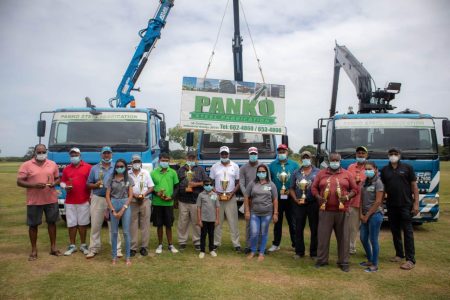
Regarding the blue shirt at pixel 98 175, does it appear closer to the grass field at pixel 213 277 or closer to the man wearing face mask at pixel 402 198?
the grass field at pixel 213 277

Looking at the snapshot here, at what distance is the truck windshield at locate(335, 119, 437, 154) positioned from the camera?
804 centimetres

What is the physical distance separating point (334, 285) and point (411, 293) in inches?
35.9

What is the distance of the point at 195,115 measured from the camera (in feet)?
28.6

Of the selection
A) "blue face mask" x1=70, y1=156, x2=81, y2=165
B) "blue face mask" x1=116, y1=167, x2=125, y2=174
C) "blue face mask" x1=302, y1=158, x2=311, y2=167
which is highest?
"blue face mask" x1=302, y1=158, x2=311, y2=167

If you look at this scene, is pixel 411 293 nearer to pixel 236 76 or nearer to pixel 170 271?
pixel 170 271

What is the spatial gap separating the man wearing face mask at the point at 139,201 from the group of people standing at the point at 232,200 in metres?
0.02

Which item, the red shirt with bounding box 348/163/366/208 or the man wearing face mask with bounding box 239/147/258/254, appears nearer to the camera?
the red shirt with bounding box 348/163/366/208

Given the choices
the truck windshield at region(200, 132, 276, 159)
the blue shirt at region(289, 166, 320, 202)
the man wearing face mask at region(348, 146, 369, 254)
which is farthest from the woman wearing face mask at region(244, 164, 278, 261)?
the truck windshield at region(200, 132, 276, 159)

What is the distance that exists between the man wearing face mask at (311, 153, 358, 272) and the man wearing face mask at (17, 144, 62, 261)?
161 inches

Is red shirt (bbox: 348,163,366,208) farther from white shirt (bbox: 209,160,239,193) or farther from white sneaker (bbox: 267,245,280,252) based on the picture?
white shirt (bbox: 209,160,239,193)

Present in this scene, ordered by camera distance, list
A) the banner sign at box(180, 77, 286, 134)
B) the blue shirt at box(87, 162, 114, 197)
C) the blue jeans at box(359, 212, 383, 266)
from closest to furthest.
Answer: the blue jeans at box(359, 212, 383, 266), the blue shirt at box(87, 162, 114, 197), the banner sign at box(180, 77, 286, 134)

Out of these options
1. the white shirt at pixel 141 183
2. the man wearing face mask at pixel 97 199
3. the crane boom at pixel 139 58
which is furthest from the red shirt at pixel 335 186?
the crane boom at pixel 139 58

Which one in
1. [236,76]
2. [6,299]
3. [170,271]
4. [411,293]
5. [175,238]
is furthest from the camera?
[236,76]

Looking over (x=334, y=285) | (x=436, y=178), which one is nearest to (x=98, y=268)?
(x=334, y=285)
